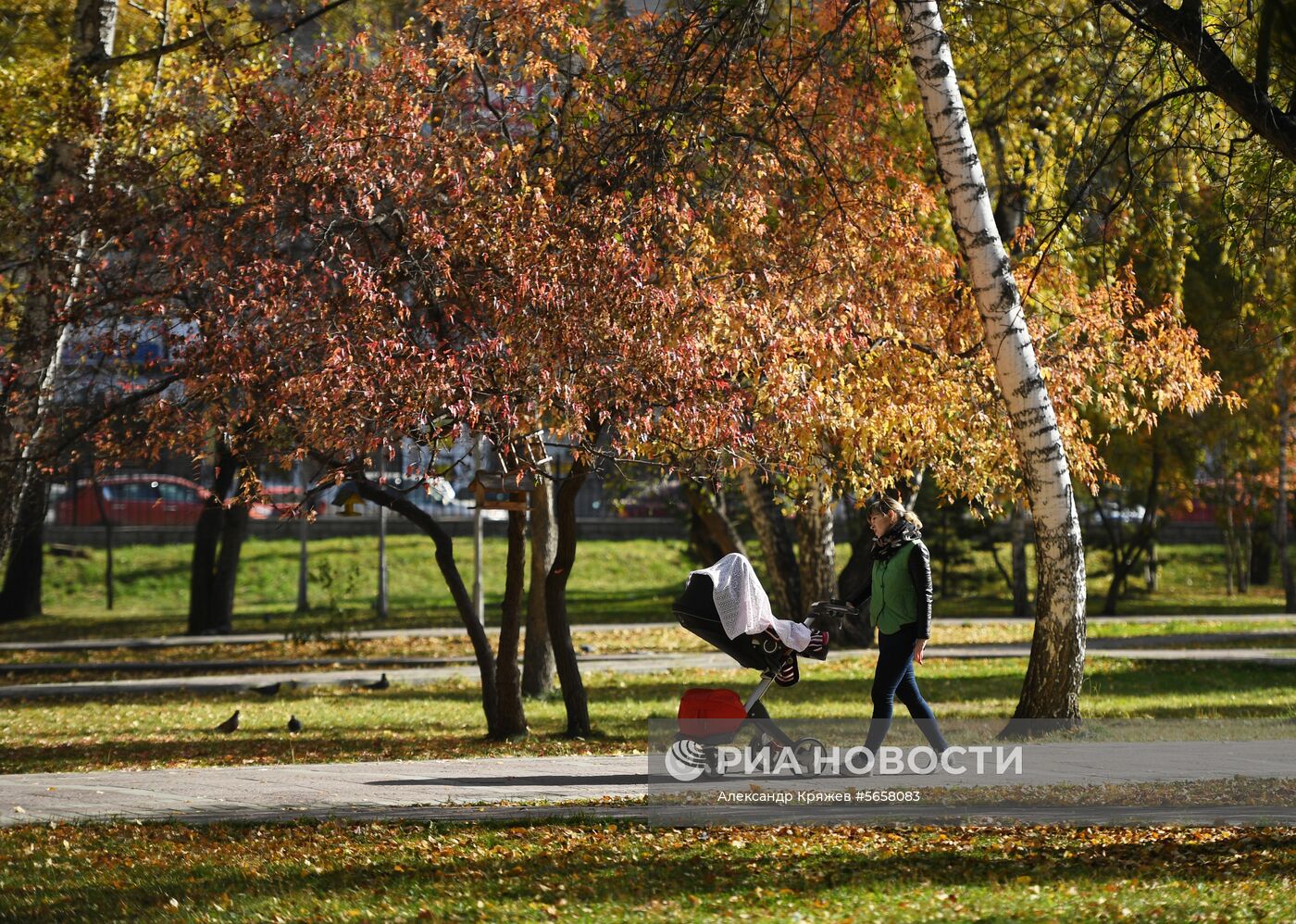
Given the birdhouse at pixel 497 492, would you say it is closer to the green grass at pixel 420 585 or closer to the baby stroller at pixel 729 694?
the baby stroller at pixel 729 694

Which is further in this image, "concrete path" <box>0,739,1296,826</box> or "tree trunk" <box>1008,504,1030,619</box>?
"tree trunk" <box>1008,504,1030,619</box>

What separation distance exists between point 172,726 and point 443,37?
7861 millimetres

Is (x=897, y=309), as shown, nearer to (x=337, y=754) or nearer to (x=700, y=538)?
(x=337, y=754)

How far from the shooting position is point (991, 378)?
14.8 m

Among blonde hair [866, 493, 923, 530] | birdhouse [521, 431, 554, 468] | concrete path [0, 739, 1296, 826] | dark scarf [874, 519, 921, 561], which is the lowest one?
concrete path [0, 739, 1296, 826]

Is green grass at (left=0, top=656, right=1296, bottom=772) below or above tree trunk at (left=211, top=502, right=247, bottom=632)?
below

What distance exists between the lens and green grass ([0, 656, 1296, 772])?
45.6ft

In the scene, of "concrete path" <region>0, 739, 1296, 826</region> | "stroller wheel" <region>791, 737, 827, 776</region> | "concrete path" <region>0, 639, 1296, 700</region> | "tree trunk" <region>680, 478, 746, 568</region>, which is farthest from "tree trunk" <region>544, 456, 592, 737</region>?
"concrete path" <region>0, 639, 1296, 700</region>

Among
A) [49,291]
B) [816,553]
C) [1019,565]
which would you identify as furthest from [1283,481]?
[49,291]

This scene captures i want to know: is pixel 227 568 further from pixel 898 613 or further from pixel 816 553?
pixel 898 613

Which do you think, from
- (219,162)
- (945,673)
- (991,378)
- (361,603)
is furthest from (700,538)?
(219,162)

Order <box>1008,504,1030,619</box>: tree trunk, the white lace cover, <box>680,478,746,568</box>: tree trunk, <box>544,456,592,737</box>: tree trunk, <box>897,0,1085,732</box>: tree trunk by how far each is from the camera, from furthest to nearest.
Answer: <box>1008,504,1030,619</box>: tree trunk < <box>680,478,746,568</box>: tree trunk < <box>544,456,592,737</box>: tree trunk < <box>897,0,1085,732</box>: tree trunk < the white lace cover

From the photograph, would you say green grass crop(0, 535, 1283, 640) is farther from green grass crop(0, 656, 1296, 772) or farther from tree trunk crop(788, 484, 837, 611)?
green grass crop(0, 656, 1296, 772)

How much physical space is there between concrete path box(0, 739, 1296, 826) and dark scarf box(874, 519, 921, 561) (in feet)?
4.79
